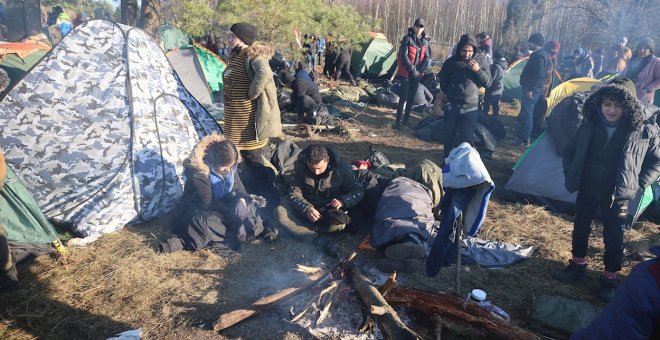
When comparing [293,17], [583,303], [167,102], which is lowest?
[583,303]

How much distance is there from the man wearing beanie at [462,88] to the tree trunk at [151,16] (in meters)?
6.56

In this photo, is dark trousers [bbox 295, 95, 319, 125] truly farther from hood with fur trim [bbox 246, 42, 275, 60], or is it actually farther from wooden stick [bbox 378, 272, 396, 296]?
wooden stick [bbox 378, 272, 396, 296]

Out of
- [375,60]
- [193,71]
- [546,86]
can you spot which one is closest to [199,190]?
[193,71]

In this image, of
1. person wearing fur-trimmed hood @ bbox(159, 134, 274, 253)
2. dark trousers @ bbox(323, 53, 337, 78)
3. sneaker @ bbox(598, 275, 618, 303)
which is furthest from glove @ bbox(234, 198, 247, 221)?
dark trousers @ bbox(323, 53, 337, 78)

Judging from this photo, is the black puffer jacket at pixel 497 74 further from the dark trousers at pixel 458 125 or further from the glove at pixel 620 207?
the glove at pixel 620 207

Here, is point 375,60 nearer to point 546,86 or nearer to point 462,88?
point 546,86

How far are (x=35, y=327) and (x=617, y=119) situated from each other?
4803 mm

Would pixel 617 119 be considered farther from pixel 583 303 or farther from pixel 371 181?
pixel 371 181

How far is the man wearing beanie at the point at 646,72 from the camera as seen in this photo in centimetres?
659

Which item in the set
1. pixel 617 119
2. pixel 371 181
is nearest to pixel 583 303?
pixel 617 119

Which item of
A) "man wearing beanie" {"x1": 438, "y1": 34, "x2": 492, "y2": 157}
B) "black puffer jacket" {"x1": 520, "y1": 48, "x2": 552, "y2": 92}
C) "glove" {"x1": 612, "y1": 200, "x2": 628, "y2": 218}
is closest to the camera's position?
"glove" {"x1": 612, "y1": 200, "x2": 628, "y2": 218}

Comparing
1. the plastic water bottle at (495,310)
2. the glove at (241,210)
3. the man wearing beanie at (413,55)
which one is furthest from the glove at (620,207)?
the man wearing beanie at (413,55)

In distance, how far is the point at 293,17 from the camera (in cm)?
956

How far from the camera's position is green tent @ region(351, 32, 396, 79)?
14203mm
